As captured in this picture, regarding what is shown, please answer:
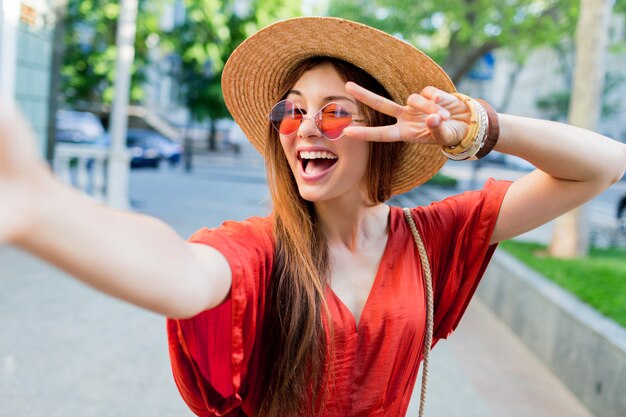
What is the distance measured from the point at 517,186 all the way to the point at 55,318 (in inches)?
170

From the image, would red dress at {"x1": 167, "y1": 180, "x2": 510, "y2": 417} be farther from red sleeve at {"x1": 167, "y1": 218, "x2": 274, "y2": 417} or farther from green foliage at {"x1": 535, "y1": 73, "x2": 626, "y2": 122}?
green foliage at {"x1": 535, "y1": 73, "x2": 626, "y2": 122}

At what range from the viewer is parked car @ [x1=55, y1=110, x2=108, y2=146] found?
21322 mm

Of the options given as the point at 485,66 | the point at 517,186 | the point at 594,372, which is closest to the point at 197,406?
the point at 517,186

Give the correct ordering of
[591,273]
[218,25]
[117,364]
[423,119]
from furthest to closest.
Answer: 1. [218,25]
2. [591,273]
3. [117,364]
4. [423,119]

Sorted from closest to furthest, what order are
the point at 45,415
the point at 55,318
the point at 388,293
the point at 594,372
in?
the point at 388,293, the point at 45,415, the point at 594,372, the point at 55,318

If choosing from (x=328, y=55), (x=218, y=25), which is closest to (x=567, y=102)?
(x=218, y=25)

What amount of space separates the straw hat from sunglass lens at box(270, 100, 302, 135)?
170mm

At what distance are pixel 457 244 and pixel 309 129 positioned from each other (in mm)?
522

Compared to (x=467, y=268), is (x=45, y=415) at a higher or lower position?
lower

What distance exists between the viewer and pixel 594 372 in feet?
13.6

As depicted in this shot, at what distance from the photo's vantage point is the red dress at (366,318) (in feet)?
4.66

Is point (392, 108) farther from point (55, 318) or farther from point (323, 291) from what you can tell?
point (55, 318)

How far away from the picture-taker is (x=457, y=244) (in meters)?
1.88

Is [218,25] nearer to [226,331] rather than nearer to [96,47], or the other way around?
[96,47]
